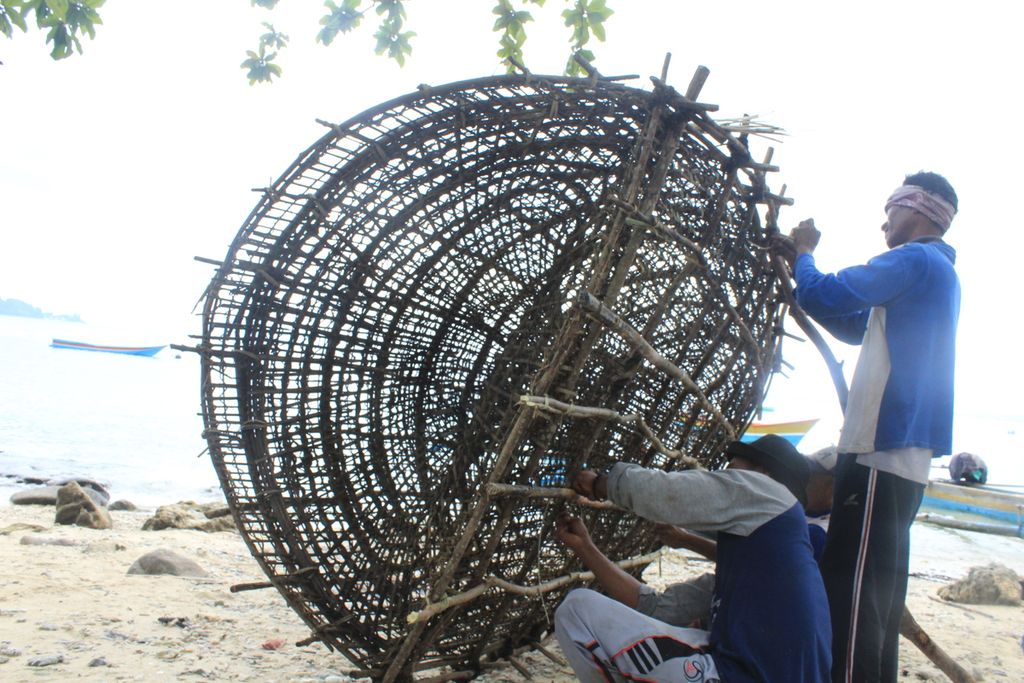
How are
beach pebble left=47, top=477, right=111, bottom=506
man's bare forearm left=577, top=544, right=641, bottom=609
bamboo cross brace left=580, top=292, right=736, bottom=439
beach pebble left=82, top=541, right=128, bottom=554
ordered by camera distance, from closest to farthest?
bamboo cross brace left=580, top=292, right=736, bottom=439 → man's bare forearm left=577, top=544, right=641, bottom=609 → beach pebble left=82, top=541, right=128, bottom=554 → beach pebble left=47, top=477, right=111, bottom=506

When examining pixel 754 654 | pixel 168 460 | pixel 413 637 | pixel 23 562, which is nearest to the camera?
pixel 754 654

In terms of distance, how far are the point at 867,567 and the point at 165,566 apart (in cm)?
365

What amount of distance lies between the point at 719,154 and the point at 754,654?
1447 millimetres

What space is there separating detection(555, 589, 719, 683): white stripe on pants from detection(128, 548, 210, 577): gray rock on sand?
2.86m

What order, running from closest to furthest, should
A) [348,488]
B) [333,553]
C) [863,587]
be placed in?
[863,587], [333,553], [348,488]

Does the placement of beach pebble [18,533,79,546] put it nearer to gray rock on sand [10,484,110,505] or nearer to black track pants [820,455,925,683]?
gray rock on sand [10,484,110,505]

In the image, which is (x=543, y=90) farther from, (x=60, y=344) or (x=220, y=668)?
(x=60, y=344)

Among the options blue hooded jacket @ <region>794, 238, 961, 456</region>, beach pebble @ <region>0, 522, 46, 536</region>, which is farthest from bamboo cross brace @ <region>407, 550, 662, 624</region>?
beach pebble @ <region>0, 522, 46, 536</region>

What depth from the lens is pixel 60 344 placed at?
44.2 m

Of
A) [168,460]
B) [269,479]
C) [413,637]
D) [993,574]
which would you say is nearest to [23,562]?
[269,479]

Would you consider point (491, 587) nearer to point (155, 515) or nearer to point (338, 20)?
point (338, 20)

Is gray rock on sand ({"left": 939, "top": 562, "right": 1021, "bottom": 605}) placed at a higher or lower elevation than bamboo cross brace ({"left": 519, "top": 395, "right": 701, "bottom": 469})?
lower

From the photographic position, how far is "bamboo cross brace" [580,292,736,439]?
75.2 inches

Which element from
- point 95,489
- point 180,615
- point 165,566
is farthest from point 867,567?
point 95,489
